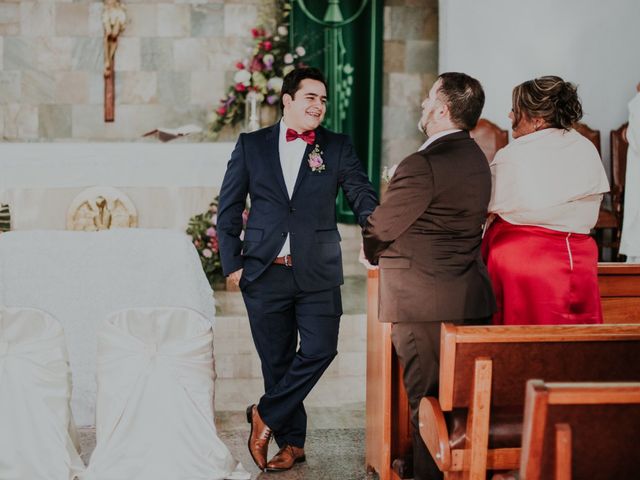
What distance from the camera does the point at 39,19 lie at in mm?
7984

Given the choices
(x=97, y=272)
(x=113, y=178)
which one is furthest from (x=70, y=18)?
(x=97, y=272)

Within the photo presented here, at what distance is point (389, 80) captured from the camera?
27.1 ft

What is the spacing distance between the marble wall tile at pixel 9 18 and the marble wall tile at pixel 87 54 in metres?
0.52

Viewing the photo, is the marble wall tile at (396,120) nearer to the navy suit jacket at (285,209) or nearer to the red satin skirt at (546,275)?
the navy suit jacket at (285,209)

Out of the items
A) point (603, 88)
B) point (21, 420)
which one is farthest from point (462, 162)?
A: point (603, 88)

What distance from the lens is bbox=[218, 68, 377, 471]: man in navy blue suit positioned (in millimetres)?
3588

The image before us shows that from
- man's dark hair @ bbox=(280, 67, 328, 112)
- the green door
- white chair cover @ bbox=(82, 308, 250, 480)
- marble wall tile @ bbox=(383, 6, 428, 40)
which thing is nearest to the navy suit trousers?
white chair cover @ bbox=(82, 308, 250, 480)

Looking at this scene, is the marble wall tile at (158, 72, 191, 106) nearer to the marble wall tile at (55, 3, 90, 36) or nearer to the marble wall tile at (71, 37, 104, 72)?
the marble wall tile at (71, 37, 104, 72)

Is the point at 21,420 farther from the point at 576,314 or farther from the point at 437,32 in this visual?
the point at 437,32


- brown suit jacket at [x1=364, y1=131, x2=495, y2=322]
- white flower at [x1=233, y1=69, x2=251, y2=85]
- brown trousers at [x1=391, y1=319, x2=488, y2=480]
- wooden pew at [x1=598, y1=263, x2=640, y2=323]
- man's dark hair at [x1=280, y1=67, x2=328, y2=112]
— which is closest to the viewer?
brown suit jacket at [x1=364, y1=131, x2=495, y2=322]

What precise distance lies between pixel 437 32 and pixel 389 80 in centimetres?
63

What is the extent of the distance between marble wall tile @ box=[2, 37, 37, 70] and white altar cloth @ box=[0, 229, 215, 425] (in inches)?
182

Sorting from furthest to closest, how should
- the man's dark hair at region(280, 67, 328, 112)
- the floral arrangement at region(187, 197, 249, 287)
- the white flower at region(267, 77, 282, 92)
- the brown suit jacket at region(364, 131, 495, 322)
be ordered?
the white flower at region(267, 77, 282, 92) < the floral arrangement at region(187, 197, 249, 287) < the man's dark hair at region(280, 67, 328, 112) < the brown suit jacket at region(364, 131, 495, 322)

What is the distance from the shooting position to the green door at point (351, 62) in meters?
7.98
